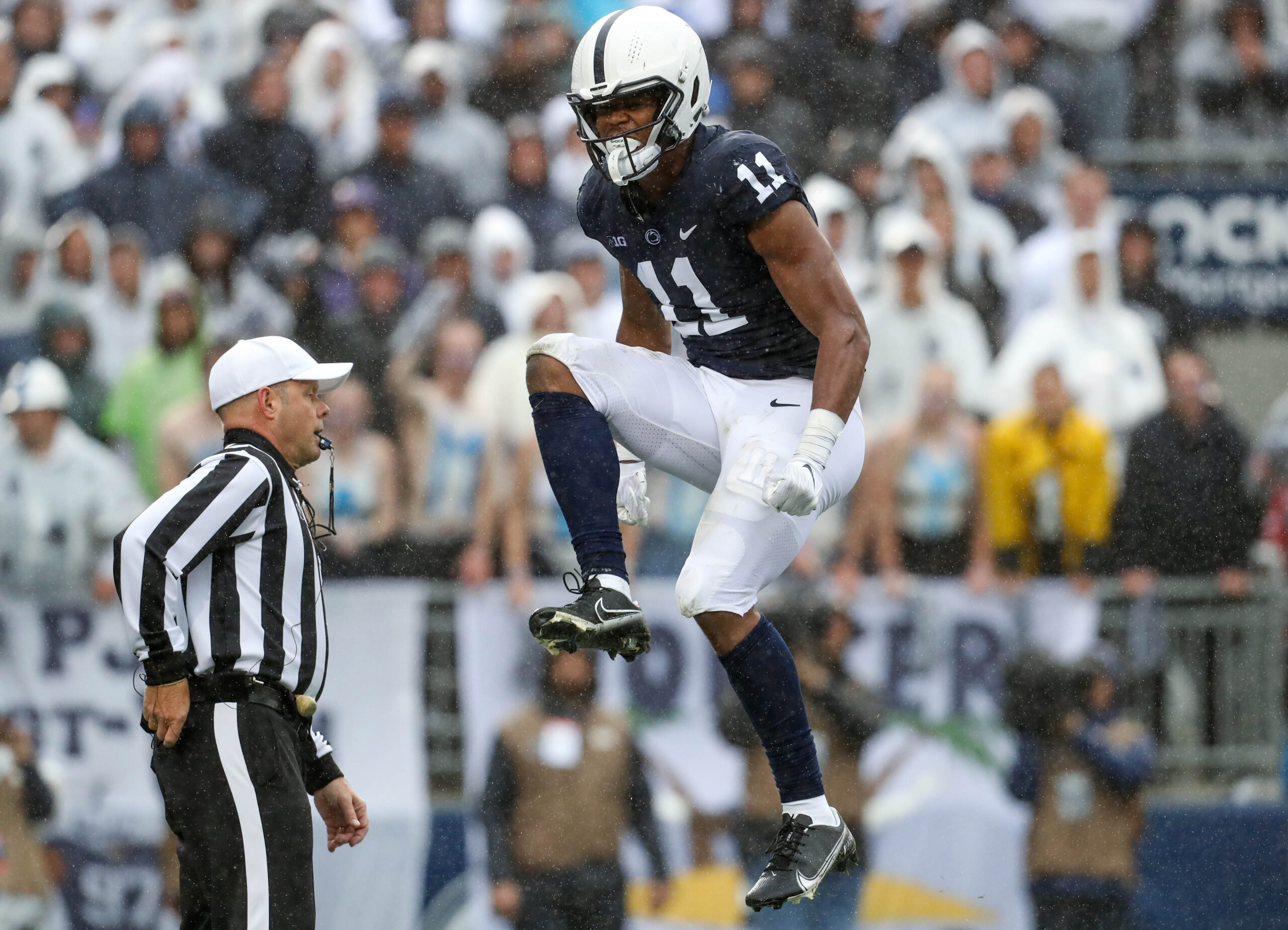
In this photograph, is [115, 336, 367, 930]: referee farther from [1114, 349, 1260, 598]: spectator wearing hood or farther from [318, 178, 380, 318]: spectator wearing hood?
[1114, 349, 1260, 598]: spectator wearing hood

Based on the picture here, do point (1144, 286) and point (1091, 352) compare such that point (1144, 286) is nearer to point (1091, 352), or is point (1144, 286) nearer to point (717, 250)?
point (1091, 352)

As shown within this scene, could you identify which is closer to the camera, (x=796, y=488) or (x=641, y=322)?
(x=796, y=488)

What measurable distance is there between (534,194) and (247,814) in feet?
17.9

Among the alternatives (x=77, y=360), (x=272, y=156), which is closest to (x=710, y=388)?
(x=77, y=360)

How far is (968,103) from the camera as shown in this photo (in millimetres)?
10266

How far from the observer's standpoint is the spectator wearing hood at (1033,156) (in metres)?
9.99

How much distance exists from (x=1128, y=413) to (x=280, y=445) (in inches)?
204

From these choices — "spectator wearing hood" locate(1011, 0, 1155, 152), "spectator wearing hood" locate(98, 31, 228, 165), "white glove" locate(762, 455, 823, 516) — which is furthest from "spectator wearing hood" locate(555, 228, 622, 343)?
"white glove" locate(762, 455, 823, 516)

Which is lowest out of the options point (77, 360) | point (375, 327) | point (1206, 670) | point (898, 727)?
point (898, 727)

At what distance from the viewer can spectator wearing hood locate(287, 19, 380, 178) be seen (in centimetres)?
1000

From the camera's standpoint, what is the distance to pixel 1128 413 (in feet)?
29.1

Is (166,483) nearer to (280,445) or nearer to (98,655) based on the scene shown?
(98,655)

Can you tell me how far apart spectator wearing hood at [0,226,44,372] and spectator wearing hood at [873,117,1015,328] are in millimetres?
4413

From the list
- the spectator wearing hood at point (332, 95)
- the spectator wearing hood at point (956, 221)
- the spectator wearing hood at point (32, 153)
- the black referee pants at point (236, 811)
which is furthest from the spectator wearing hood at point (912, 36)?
the black referee pants at point (236, 811)
